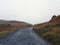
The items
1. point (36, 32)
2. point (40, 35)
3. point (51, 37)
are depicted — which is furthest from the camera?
point (36, 32)

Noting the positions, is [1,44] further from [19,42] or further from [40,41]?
[40,41]

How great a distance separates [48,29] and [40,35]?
14 cm

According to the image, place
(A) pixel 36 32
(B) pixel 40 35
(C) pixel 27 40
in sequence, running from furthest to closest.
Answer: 1. (A) pixel 36 32
2. (B) pixel 40 35
3. (C) pixel 27 40

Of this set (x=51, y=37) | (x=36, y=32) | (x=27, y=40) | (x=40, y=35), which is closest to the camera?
(x=51, y=37)

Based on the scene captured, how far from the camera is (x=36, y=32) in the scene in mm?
2281

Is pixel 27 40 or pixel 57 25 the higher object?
pixel 57 25

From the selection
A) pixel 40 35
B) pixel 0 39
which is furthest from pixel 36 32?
pixel 0 39

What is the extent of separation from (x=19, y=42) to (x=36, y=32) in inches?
16.7

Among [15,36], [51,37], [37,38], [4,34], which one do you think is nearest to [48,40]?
[51,37]

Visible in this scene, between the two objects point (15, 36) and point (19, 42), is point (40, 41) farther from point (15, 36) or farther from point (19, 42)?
point (15, 36)

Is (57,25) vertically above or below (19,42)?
above

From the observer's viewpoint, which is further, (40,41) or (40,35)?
(40,35)

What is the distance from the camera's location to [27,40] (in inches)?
77.2

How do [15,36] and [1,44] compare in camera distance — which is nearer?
[1,44]
